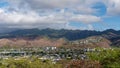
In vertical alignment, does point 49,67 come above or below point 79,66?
below

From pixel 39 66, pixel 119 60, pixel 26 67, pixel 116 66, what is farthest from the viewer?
pixel 39 66

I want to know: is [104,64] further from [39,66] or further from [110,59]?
[39,66]

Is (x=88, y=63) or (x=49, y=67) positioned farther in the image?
(x=49, y=67)

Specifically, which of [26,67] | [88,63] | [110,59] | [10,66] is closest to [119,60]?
[110,59]

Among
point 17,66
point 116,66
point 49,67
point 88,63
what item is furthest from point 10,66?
point 88,63

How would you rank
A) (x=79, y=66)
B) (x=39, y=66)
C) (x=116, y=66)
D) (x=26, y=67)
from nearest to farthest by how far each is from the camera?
(x=79, y=66) < (x=116, y=66) < (x=26, y=67) < (x=39, y=66)

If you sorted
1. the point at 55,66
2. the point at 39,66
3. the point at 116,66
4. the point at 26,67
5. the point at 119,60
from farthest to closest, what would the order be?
the point at 55,66 → the point at 39,66 → the point at 26,67 → the point at 119,60 → the point at 116,66

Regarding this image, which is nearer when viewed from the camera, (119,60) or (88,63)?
(88,63)

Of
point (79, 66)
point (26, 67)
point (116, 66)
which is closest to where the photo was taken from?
point (79, 66)

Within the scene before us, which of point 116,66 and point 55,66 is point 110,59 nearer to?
point 116,66
